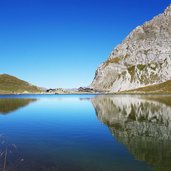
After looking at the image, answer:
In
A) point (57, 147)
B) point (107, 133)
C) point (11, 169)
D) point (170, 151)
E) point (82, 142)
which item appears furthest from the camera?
point (107, 133)

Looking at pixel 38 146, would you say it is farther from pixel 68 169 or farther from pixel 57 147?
pixel 68 169

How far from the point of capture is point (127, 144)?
127 feet

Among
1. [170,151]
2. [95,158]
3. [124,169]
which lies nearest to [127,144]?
[170,151]

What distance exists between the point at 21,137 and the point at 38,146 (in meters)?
8.29

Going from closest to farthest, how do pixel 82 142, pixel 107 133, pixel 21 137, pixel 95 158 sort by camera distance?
pixel 95 158, pixel 82 142, pixel 21 137, pixel 107 133


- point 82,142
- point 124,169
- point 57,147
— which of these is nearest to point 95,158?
point 124,169

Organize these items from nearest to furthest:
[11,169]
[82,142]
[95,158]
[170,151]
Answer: [11,169], [95,158], [170,151], [82,142]

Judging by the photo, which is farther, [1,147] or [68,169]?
[1,147]

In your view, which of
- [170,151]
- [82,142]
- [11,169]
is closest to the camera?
[11,169]

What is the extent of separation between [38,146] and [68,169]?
11932 millimetres

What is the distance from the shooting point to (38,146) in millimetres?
37469

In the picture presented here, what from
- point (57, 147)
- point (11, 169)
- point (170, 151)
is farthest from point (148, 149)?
point (11, 169)

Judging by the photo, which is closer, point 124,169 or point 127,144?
point 124,169

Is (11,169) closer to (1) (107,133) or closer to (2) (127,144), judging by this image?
(2) (127,144)
